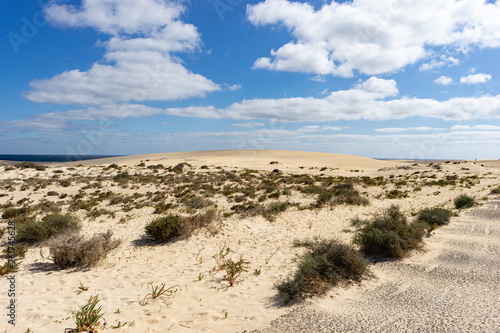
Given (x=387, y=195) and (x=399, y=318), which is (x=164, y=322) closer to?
(x=399, y=318)

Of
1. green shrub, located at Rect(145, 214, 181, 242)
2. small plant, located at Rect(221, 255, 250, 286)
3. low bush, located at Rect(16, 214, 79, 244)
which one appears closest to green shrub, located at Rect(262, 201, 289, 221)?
green shrub, located at Rect(145, 214, 181, 242)

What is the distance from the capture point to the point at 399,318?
4.63 metres

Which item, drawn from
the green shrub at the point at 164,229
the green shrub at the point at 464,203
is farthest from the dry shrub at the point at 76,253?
the green shrub at the point at 464,203

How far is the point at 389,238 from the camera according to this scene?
7.77 metres

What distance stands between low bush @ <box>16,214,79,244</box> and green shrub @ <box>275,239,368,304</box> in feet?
29.7

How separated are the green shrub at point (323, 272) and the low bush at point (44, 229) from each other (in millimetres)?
9050

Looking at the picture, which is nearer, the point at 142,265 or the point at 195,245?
the point at 142,265

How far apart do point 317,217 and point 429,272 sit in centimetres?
707

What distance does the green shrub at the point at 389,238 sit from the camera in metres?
7.72

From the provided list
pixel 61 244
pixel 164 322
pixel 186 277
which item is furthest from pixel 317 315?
pixel 61 244

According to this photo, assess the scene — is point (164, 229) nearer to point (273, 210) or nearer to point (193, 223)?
point (193, 223)

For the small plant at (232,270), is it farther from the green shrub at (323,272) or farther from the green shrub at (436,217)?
the green shrub at (436,217)

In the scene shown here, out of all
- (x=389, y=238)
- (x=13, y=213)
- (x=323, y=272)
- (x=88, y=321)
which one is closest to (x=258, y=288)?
(x=323, y=272)

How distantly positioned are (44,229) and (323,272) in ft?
33.1
